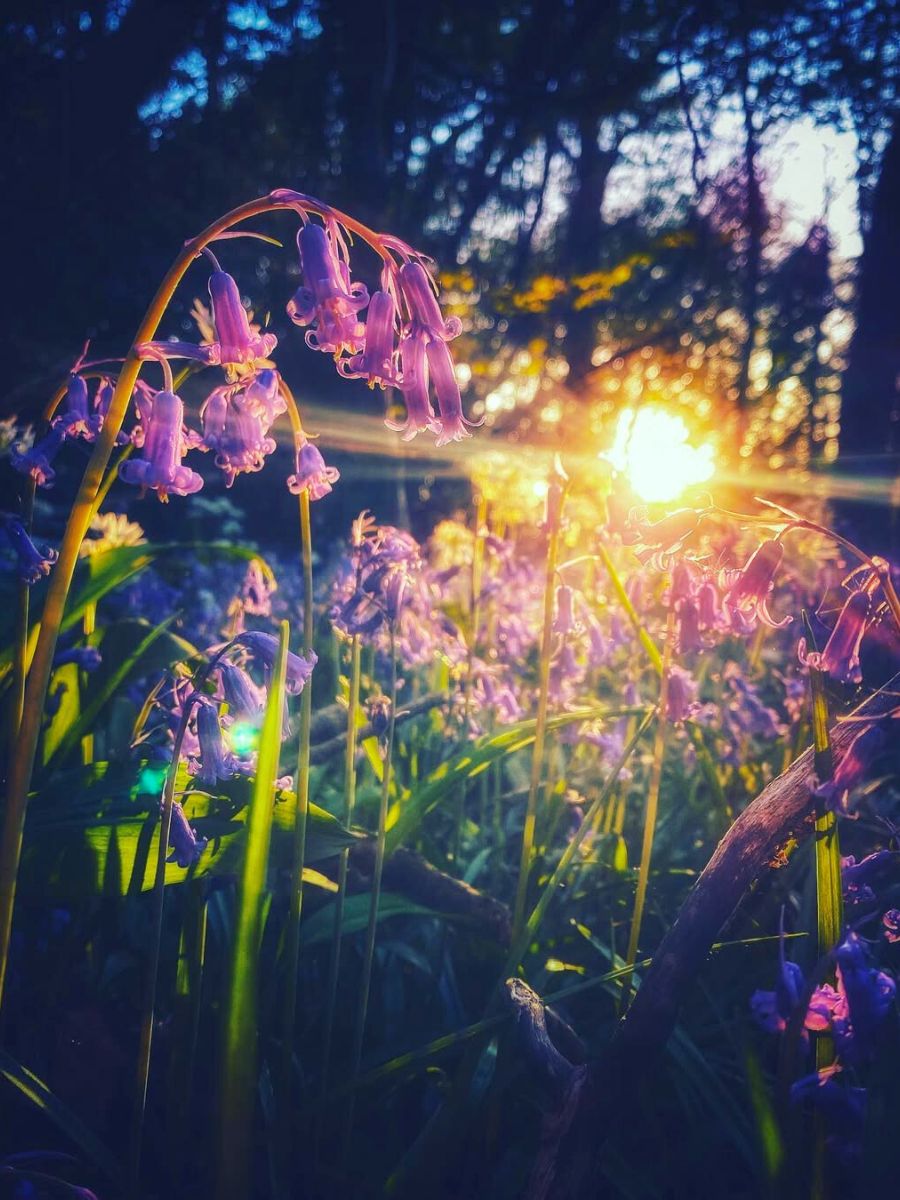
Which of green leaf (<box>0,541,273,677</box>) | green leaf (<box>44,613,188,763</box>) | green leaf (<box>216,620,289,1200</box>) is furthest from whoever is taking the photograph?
green leaf (<box>0,541,273,677</box>)

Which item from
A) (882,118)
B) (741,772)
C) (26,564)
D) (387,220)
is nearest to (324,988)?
(26,564)

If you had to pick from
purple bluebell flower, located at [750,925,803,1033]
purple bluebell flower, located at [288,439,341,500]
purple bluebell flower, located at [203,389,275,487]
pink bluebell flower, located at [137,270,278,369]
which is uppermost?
pink bluebell flower, located at [137,270,278,369]

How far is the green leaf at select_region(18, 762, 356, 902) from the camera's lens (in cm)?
147

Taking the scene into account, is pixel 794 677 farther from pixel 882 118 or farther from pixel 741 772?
pixel 882 118

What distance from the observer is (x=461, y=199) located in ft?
36.1

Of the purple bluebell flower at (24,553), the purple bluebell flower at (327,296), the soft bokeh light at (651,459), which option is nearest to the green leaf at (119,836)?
the purple bluebell flower at (24,553)

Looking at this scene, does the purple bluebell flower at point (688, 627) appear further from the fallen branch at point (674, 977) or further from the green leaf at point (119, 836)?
the green leaf at point (119, 836)

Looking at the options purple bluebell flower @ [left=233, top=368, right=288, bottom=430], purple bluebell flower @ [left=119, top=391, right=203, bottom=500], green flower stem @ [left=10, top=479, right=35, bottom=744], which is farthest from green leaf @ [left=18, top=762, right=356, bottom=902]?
purple bluebell flower @ [left=233, top=368, right=288, bottom=430]

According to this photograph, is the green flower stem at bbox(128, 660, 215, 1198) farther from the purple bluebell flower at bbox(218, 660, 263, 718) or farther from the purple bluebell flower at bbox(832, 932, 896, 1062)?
the purple bluebell flower at bbox(832, 932, 896, 1062)

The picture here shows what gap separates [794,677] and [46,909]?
9.92 ft

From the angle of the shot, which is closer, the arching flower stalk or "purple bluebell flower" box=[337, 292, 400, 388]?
the arching flower stalk

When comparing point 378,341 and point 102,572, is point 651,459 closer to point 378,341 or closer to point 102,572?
point 378,341

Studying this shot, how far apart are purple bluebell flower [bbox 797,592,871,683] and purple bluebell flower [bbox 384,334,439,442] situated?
32.3 inches

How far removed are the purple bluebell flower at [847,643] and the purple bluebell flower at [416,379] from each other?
820 millimetres
